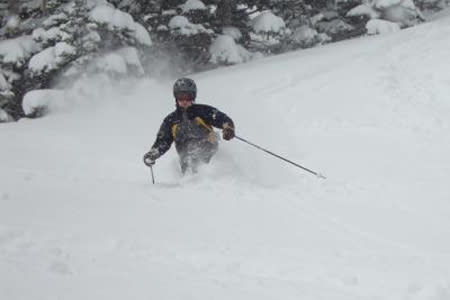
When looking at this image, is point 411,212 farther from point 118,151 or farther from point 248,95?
point 248,95

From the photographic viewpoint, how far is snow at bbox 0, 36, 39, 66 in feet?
44.6

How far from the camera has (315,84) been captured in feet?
39.1

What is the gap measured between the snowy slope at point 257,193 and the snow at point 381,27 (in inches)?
108

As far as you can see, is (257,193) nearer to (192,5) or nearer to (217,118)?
(217,118)

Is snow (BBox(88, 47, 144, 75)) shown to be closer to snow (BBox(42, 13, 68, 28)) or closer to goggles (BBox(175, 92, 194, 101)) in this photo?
snow (BBox(42, 13, 68, 28))

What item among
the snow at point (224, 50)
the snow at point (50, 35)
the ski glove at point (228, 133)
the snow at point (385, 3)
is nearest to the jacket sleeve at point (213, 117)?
the ski glove at point (228, 133)

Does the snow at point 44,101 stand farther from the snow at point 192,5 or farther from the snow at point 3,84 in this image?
the snow at point 192,5

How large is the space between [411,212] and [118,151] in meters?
5.57

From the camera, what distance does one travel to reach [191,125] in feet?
25.1

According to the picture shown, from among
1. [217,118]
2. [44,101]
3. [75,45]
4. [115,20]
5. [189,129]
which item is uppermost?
[115,20]

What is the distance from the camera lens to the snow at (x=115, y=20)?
42.3 feet

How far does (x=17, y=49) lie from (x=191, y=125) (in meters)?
7.96

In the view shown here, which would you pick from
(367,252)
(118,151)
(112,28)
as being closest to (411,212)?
(367,252)

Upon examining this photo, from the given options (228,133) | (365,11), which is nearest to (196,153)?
(228,133)
